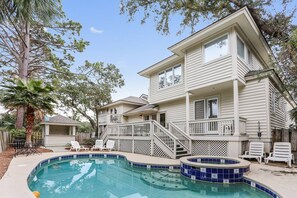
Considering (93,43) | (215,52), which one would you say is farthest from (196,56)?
(93,43)

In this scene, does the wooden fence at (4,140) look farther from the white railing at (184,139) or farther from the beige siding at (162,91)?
the white railing at (184,139)

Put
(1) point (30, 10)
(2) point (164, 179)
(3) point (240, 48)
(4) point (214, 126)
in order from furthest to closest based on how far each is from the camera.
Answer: (4) point (214, 126) < (3) point (240, 48) < (2) point (164, 179) < (1) point (30, 10)

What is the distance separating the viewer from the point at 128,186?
6.34 metres

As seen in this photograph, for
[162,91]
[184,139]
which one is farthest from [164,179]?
[162,91]

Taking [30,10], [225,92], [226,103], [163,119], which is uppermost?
[30,10]

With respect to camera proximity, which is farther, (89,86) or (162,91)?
(89,86)

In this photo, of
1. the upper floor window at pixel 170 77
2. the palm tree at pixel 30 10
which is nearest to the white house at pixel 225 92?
the upper floor window at pixel 170 77

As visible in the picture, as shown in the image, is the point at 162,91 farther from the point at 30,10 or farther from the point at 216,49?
the point at 30,10

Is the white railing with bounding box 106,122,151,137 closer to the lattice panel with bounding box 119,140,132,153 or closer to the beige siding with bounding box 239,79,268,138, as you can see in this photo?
the lattice panel with bounding box 119,140,132,153

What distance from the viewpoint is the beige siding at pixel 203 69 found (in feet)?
32.0

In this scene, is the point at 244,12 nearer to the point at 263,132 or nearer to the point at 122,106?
the point at 263,132

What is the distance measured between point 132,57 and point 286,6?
47.5ft

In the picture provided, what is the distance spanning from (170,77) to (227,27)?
557 cm

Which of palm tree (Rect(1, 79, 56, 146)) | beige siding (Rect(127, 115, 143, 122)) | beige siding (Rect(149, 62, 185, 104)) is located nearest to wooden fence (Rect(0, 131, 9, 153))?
palm tree (Rect(1, 79, 56, 146))
